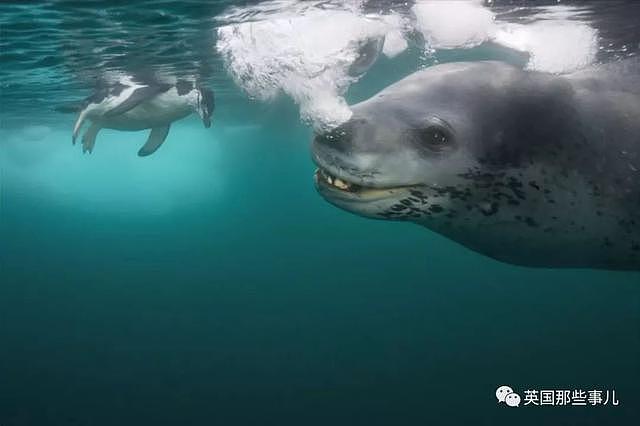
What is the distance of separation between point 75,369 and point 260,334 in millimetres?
5943

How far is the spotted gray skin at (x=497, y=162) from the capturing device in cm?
339

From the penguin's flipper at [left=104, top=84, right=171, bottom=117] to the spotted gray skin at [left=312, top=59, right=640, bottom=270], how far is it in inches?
505

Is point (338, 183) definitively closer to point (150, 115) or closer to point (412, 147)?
point (412, 147)

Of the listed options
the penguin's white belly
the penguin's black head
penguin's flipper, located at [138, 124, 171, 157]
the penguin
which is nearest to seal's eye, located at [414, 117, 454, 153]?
the penguin

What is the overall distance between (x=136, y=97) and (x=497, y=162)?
13.8 metres

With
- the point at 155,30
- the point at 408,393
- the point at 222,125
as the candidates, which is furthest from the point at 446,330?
the point at 222,125

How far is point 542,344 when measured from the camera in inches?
673

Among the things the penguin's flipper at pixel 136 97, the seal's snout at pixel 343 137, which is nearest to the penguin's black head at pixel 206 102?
the penguin's flipper at pixel 136 97

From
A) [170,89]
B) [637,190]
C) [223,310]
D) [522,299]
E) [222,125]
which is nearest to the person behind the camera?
[637,190]

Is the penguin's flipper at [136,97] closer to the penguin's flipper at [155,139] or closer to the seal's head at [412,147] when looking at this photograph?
the penguin's flipper at [155,139]

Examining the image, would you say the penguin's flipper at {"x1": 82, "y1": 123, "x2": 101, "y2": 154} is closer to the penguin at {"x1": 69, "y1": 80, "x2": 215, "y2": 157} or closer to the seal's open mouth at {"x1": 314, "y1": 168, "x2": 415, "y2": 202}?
the penguin at {"x1": 69, "y1": 80, "x2": 215, "y2": 157}

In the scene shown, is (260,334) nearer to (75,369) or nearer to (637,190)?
(75,369)

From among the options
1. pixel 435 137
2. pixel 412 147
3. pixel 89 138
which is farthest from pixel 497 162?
pixel 89 138

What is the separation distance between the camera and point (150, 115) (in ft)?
52.6
